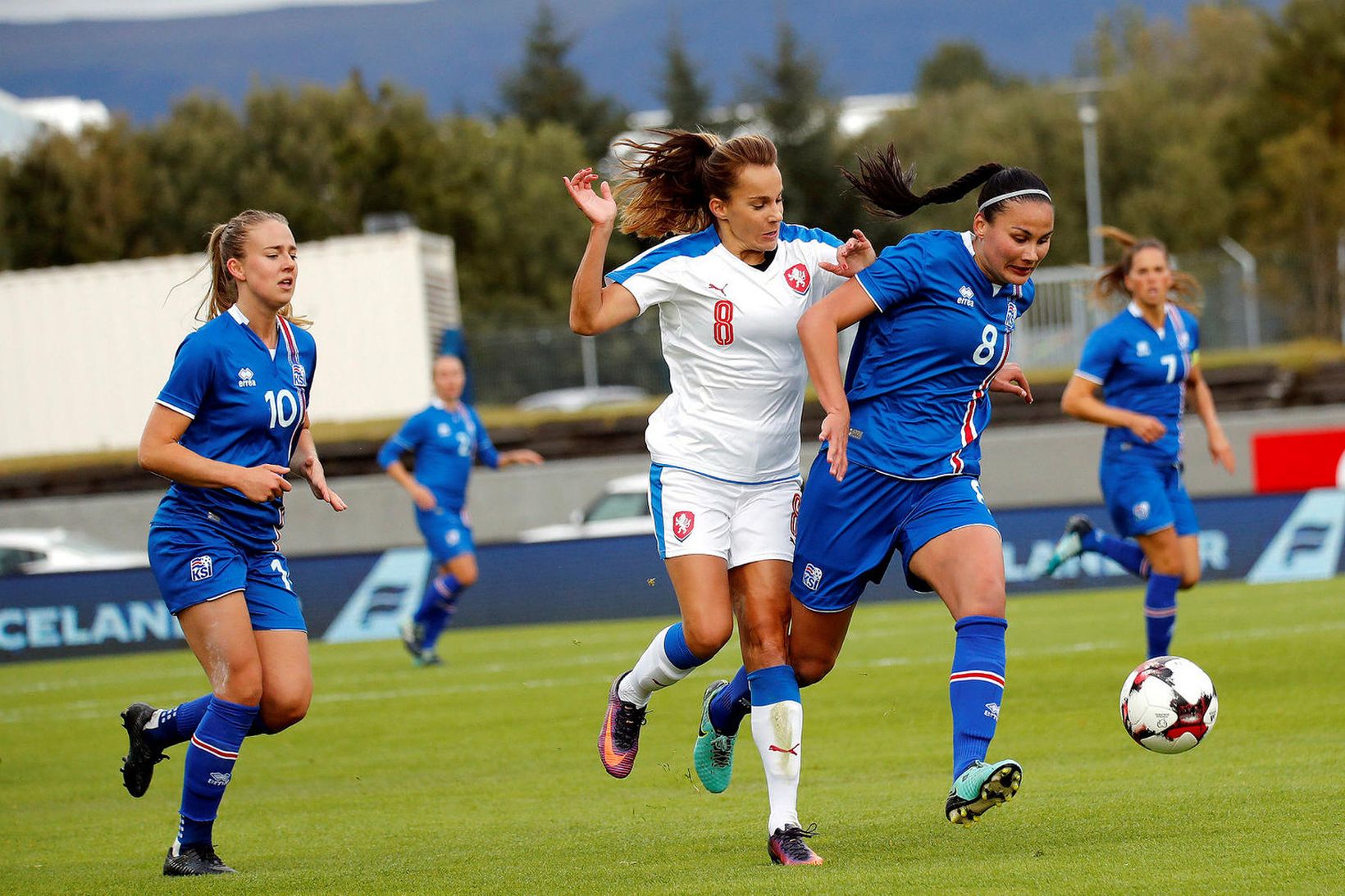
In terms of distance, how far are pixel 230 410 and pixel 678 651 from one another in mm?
1828

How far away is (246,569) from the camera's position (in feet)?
19.3

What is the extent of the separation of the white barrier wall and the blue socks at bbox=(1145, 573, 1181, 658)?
19.0 metres

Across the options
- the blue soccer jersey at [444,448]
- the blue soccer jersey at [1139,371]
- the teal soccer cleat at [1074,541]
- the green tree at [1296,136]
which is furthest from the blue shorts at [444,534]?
the green tree at [1296,136]

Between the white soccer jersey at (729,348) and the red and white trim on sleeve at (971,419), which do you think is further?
the white soccer jersey at (729,348)

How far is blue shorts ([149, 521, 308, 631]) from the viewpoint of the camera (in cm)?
573

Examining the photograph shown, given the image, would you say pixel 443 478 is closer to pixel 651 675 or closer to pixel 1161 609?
pixel 1161 609

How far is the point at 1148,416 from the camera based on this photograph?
984 centimetres

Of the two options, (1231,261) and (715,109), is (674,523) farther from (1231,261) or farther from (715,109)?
(715,109)

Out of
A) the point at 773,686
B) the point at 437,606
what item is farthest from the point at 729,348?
the point at 437,606

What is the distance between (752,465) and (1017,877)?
180 cm

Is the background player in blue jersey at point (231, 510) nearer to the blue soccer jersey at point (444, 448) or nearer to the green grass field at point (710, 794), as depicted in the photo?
the green grass field at point (710, 794)

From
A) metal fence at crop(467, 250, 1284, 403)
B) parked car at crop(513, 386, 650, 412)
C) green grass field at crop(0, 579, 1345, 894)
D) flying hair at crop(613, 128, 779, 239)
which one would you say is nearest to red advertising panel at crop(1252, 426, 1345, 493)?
metal fence at crop(467, 250, 1284, 403)

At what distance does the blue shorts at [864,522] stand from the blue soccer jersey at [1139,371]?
445 cm

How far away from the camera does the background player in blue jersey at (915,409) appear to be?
5.52 m
